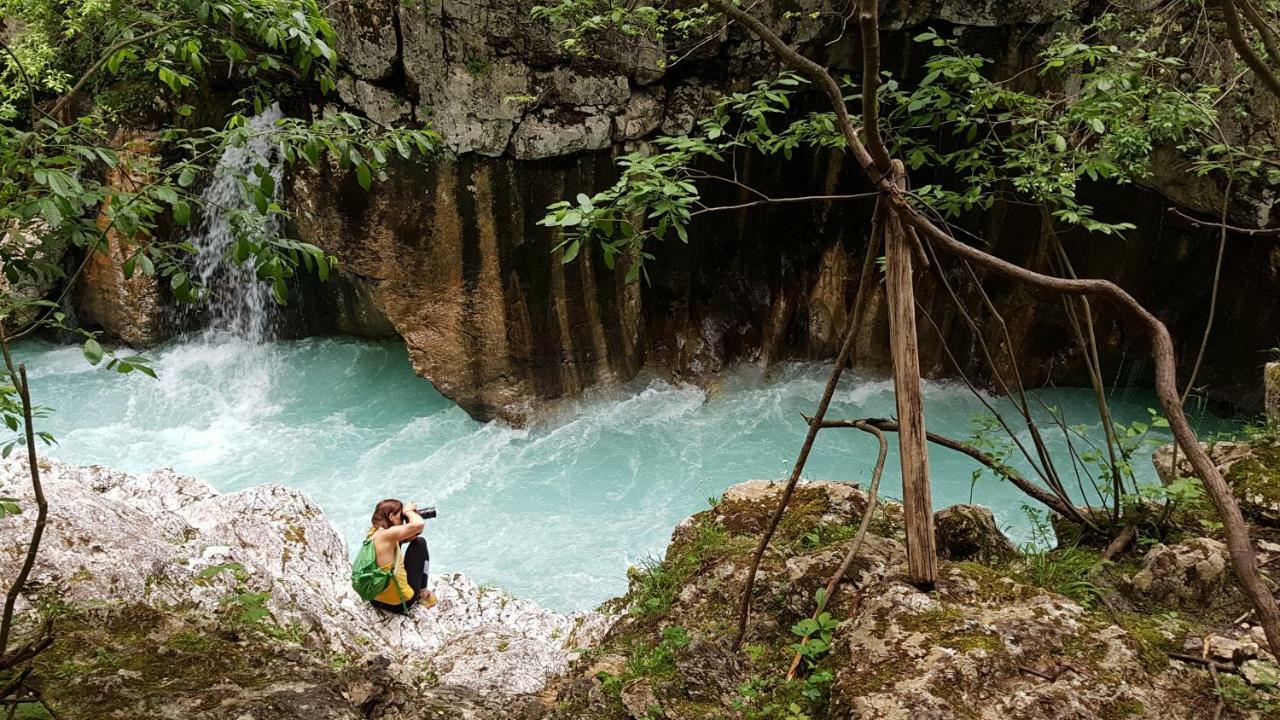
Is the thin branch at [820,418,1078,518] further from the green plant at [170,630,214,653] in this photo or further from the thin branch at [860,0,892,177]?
the green plant at [170,630,214,653]

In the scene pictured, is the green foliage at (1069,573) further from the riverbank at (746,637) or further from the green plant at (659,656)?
the green plant at (659,656)

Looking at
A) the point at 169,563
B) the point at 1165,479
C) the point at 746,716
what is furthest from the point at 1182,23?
the point at 169,563

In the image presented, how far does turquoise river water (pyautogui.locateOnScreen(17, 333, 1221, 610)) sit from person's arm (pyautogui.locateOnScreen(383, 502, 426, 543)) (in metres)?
2.25

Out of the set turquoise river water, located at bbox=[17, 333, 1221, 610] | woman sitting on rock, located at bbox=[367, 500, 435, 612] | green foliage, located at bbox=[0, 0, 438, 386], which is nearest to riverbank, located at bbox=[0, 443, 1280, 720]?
woman sitting on rock, located at bbox=[367, 500, 435, 612]

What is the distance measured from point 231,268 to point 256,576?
28.3 ft

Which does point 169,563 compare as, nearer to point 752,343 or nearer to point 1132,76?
point 1132,76

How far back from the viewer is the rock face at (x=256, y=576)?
359 cm

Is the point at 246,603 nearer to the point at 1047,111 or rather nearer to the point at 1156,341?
the point at 1156,341

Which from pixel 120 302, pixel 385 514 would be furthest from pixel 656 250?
pixel 120 302

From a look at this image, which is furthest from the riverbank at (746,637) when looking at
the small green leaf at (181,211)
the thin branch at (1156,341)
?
the small green leaf at (181,211)

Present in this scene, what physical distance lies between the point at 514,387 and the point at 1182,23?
897 centimetres

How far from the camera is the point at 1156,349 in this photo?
6.15 ft

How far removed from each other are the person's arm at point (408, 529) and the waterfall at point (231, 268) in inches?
235

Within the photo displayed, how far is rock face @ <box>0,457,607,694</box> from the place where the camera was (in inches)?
141
